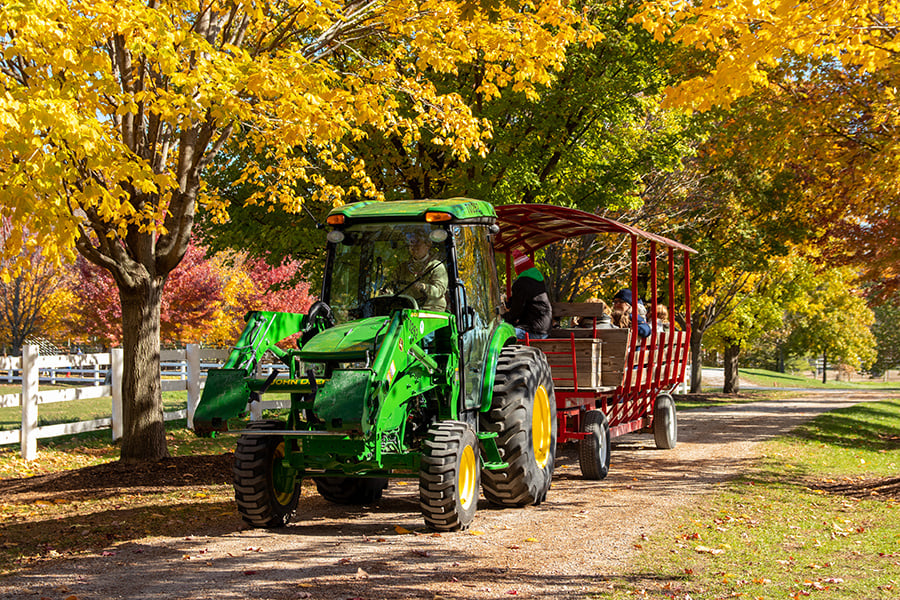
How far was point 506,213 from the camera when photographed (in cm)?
1121

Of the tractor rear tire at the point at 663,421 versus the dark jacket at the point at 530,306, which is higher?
the dark jacket at the point at 530,306

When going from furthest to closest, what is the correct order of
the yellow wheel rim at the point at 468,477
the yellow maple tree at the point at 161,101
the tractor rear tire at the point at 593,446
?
the tractor rear tire at the point at 593,446
the yellow maple tree at the point at 161,101
the yellow wheel rim at the point at 468,477

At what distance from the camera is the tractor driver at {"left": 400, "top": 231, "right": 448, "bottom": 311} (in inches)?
312

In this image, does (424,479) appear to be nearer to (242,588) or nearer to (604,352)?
(242,588)

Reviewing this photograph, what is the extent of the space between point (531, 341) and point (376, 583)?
5.39m

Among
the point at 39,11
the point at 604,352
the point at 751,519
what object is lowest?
the point at 751,519

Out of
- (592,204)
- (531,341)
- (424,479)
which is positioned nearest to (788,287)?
(592,204)

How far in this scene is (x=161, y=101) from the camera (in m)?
9.15

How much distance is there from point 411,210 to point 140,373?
550 cm

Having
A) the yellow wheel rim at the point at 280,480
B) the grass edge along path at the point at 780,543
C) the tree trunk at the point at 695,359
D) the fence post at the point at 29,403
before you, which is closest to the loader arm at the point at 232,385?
the yellow wheel rim at the point at 280,480

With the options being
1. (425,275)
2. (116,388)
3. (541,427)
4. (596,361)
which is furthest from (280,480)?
(116,388)

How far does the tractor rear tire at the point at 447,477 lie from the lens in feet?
22.4

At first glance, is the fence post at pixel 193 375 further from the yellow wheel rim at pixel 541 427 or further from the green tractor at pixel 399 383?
the yellow wheel rim at pixel 541 427

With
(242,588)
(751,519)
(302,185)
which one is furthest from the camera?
(302,185)
